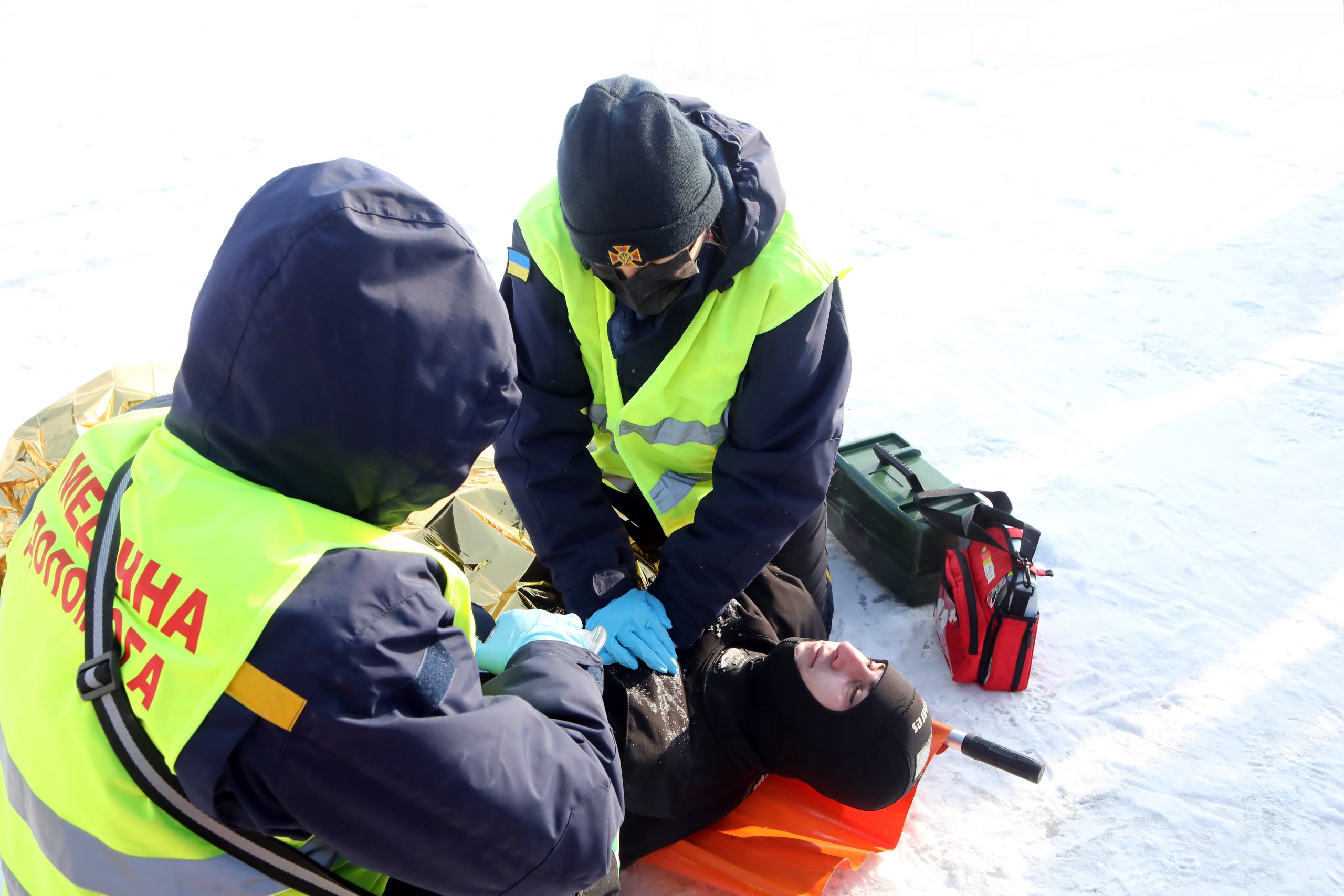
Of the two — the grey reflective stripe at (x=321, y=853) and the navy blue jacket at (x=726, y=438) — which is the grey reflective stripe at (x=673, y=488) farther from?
the grey reflective stripe at (x=321, y=853)

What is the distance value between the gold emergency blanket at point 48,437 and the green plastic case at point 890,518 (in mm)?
2009

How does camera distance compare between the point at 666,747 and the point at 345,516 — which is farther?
the point at 666,747

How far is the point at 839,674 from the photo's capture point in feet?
7.10

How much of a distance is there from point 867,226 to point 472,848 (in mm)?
4239

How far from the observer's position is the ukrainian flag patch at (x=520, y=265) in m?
2.20

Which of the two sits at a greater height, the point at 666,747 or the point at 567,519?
A: the point at 567,519

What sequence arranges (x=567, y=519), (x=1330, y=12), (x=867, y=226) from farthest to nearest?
(x=1330, y=12) → (x=867, y=226) → (x=567, y=519)

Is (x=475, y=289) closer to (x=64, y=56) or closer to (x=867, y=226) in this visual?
(x=867, y=226)

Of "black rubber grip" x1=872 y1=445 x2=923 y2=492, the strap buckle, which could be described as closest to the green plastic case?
"black rubber grip" x1=872 y1=445 x2=923 y2=492

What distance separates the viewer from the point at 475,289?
1186mm

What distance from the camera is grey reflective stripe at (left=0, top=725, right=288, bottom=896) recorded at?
109 centimetres

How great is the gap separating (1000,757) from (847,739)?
43 centimetres

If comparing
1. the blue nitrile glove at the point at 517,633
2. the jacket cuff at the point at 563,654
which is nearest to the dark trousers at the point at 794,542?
the blue nitrile glove at the point at 517,633

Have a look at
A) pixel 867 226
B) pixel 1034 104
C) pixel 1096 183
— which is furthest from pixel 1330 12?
pixel 867 226
